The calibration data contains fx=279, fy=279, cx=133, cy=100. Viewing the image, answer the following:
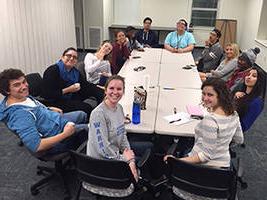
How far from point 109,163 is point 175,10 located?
7462 millimetres

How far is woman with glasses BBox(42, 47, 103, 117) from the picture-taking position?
Answer: 9.40 ft

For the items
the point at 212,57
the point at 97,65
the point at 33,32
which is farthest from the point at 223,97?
the point at 33,32

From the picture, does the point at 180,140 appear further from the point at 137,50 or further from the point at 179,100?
the point at 137,50

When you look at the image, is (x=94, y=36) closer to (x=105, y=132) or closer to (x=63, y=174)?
(x=63, y=174)

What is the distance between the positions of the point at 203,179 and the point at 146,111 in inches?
38.6

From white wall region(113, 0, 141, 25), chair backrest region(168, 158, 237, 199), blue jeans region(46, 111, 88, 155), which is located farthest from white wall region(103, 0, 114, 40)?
chair backrest region(168, 158, 237, 199)

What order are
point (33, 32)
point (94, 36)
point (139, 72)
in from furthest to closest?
point (94, 36) < point (33, 32) < point (139, 72)

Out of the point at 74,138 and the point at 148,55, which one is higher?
the point at 148,55

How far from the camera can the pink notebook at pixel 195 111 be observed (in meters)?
2.47

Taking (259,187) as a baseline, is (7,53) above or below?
above

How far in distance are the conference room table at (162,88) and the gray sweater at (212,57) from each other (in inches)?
10.4

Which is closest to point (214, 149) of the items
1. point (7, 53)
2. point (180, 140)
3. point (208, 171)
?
point (208, 171)

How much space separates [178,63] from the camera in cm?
441

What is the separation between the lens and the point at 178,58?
4.76m
